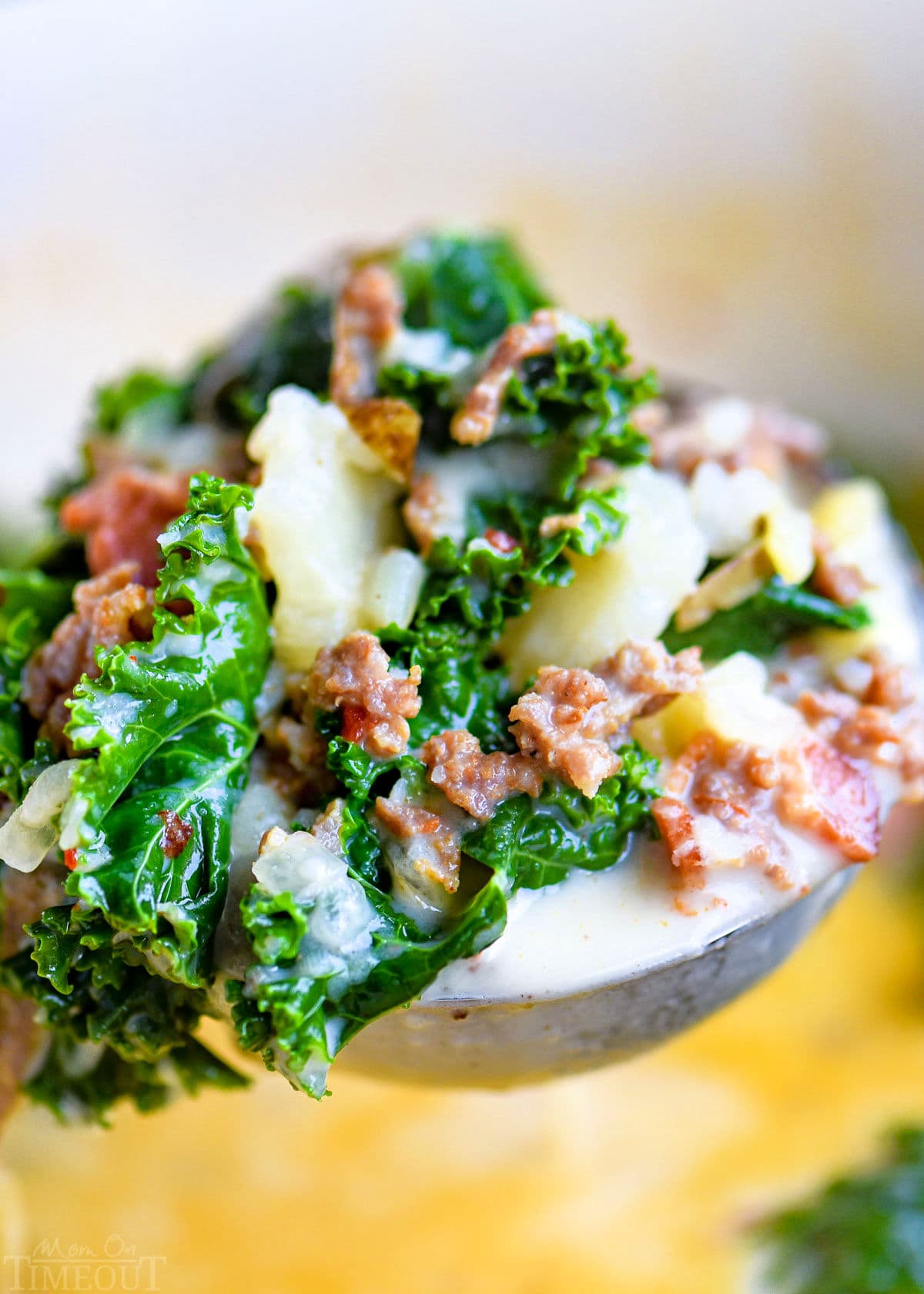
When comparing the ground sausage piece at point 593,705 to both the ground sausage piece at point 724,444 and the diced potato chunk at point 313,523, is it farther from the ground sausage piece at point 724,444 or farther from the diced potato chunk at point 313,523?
the ground sausage piece at point 724,444

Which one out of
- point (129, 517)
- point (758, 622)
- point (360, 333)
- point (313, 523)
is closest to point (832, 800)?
point (758, 622)

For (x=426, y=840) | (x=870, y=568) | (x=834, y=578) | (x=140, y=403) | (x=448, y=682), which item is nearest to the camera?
(x=426, y=840)

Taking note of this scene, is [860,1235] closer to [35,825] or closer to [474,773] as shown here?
[474,773]

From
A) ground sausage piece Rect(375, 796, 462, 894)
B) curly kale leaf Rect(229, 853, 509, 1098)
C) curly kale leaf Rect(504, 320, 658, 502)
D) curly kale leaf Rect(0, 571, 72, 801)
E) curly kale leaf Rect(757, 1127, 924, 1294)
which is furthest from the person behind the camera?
curly kale leaf Rect(757, 1127, 924, 1294)

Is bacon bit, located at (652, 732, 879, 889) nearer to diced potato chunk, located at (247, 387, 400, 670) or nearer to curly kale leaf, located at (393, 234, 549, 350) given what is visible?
diced potato chunk, located at (247, 387, 400, 670)

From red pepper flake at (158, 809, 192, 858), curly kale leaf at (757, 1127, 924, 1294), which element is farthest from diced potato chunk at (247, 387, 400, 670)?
curly kale leaf at (757, 1127, 924, 1294)

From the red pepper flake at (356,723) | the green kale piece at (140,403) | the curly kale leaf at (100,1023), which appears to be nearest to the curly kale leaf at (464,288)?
the green kale piece at (140,403)

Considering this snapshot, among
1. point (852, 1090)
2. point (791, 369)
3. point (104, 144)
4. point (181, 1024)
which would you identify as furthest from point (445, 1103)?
point (104, 144)
